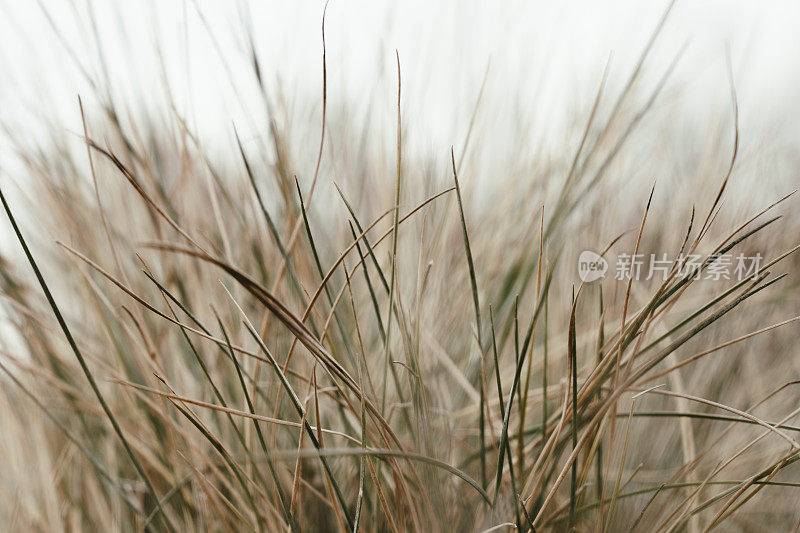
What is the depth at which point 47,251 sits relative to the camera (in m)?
0.58

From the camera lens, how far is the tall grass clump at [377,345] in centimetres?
28

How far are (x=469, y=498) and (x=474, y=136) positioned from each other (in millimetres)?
385

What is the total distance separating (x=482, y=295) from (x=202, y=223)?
0.27 m

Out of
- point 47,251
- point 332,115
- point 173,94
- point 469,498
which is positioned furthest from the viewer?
point 332,115

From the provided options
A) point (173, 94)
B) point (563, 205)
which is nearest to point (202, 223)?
point (173, 94)

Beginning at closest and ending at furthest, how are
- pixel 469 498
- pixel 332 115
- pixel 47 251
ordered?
pixel 469 498 → pixel 47 251 → pixel 332 115

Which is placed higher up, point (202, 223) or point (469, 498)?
point (202, 223)

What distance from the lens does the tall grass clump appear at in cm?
28

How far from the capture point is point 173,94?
1.55 ft

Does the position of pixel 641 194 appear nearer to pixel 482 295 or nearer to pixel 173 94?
pixel 482 295

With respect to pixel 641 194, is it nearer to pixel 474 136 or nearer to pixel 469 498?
pixel 474 136

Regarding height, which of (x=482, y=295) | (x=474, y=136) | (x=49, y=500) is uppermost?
(x=474, y=136)

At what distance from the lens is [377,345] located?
484 millimetres

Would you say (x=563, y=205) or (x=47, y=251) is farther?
(x=47, y=251)
